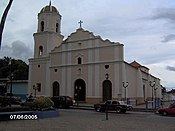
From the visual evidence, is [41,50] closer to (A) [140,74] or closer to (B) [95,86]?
(B) [95,86]

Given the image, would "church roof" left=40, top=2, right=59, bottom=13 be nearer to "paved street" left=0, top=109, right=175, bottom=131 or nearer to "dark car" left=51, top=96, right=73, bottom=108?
"dark car" left=51, top=96, right=73, bottom=108

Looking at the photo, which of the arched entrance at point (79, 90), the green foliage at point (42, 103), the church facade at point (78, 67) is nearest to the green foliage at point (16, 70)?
the church facade at point (78, 67)

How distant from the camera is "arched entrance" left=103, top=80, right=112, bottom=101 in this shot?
38853 millimetres

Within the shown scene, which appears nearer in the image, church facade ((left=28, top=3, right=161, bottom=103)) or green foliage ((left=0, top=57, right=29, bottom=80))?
church facade ((left=28, top=3, right=161, bottom=103))

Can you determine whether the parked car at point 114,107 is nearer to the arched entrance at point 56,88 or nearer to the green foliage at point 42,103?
the green foliage at point 42,103

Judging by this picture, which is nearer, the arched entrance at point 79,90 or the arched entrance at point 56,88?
the arched entrance at point 79,90

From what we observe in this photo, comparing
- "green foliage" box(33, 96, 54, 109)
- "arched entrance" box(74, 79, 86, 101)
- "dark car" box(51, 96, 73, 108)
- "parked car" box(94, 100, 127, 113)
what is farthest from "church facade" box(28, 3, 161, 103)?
"green foliage" box(33, 96, 54, 109)

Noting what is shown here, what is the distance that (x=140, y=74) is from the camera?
149 feet

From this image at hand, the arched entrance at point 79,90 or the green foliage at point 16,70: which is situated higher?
the green foliage at point 16,70

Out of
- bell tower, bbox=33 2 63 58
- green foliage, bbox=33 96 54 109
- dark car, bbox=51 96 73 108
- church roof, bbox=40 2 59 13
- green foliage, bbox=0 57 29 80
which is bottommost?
dark car, bbox=51 96 73 108

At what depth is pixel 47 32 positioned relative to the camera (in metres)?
45.1

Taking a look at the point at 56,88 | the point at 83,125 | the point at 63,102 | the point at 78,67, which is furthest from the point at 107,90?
the point at 83,125

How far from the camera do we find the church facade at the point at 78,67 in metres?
39.0

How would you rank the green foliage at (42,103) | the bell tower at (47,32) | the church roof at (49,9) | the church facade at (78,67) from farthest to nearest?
the church roof at (49,9), the bell tower at (47,32), the church facade at (78,67), the green foliage at (42,103)
